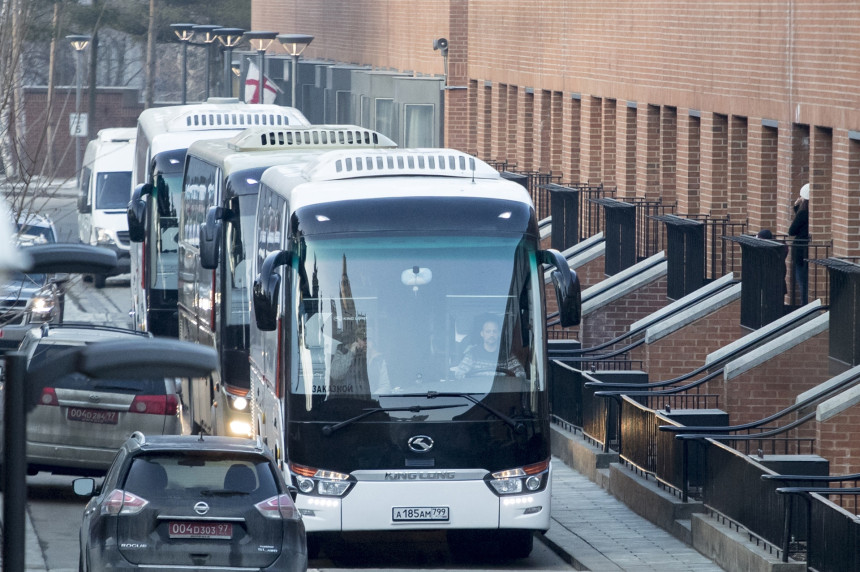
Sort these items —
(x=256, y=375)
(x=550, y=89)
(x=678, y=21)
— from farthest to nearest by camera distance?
(x=550, y=89), (x=678, y=21), (x=256, y=375)

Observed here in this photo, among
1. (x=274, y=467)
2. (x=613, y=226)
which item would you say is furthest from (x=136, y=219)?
(x=274, y=467)

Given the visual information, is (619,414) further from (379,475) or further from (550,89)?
(550,89)

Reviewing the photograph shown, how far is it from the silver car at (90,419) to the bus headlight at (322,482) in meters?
4.17

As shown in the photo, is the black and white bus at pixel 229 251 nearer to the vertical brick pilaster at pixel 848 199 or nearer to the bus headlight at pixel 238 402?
the bus headlight at pixel 238 402

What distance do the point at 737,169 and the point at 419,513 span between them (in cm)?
1181

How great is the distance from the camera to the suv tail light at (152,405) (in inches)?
703

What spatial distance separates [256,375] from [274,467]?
5.03m

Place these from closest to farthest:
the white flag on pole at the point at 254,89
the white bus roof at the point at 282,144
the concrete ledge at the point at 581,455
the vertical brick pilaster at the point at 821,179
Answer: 1. the concrete ledge at the point at 581,455
2. the white bus roof at the point at 282,144
3. the vertical brick pilaster at the point at 821,179
4. the white flag on pole at the point at 254,89

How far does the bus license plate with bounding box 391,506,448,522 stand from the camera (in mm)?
13758

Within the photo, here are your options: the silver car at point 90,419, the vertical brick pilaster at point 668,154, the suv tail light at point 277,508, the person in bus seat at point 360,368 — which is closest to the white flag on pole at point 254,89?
the vertical brick pilaster at point 668,154

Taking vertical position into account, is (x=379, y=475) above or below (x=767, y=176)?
below

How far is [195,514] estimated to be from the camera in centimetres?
1155

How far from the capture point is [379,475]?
13.8 metres

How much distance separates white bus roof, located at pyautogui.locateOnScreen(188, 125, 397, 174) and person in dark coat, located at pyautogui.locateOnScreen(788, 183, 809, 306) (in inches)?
187
